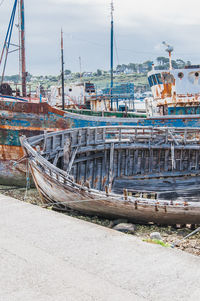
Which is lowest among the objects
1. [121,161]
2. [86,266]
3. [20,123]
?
[121,161]

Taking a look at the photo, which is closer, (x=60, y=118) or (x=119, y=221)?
(x=119, y=221)

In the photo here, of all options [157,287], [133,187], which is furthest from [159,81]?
[157,287]

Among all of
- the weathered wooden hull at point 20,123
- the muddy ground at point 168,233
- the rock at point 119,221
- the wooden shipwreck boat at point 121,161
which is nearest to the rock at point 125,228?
the muddy ground at point 168,233

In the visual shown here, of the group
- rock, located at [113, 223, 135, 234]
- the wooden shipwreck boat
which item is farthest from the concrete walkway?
the wooden shipwreck boat

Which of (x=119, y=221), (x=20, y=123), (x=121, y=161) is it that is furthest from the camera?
(x=20, y=123)

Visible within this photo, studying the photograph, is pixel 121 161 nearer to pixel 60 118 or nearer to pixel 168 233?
pixel 60 118

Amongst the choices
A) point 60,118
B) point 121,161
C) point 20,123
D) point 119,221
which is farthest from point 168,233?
point 20,123

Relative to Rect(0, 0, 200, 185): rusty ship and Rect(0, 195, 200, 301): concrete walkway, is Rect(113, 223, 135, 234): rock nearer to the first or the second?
Rect(0, 195, 200, 301): concrete walkway

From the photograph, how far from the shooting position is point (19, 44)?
23.7m

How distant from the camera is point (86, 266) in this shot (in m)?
3.90

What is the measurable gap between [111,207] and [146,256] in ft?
20.2

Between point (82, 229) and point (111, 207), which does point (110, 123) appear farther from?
point (82, 229)

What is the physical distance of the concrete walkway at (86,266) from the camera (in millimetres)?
3336

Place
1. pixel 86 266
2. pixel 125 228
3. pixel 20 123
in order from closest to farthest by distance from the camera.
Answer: pixel 86 266
pixel 125 228
pixel 20 123
